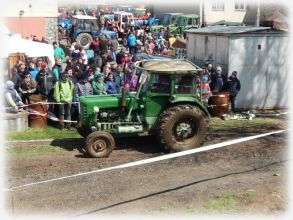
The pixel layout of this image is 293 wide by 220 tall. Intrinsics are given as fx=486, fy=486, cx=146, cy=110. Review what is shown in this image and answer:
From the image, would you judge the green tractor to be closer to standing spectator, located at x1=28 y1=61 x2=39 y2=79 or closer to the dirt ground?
the dirt ground

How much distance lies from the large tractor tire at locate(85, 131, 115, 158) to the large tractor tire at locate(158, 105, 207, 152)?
108 cm

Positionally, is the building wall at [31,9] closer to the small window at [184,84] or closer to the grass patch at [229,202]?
the small window at [184,84]

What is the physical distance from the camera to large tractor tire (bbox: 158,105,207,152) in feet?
33.6

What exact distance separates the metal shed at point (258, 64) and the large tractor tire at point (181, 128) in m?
4.76

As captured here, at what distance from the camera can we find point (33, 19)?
88.6ft

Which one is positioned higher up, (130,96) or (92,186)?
(130,96)

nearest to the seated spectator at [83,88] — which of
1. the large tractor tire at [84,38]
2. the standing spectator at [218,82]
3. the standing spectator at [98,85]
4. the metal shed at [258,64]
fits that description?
the standing spectator at [98,85]

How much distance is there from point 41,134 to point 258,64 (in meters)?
7.14

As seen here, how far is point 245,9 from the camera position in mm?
37688

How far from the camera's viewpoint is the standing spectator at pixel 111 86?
1270 cm

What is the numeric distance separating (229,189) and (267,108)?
776 cm

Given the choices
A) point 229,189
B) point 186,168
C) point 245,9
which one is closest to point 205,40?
point 186,168

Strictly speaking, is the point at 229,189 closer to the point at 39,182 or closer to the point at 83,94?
the point at 39,182

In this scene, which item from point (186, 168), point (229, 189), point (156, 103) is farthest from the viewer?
point (156, 103)
